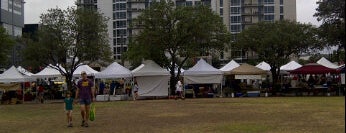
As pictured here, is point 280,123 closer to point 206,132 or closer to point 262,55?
point 206,132

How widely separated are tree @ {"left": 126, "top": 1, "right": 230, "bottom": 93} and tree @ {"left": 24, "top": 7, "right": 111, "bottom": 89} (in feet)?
11.2

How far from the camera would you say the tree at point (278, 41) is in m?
49.0

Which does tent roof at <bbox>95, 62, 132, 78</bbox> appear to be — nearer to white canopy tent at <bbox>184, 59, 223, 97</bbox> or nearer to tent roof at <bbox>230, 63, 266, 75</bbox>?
white canopy tent at <bbox>184, 59, 223, 97</bbox>

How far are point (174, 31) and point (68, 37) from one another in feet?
26.7

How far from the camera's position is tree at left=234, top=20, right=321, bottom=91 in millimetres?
49000

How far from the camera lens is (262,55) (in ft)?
171

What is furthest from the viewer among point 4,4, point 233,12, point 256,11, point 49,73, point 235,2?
point 235,2

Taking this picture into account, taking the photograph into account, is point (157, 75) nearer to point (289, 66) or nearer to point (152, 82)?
point (152, 82)

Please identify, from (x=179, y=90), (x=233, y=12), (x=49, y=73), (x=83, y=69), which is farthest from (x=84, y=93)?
(x=233, y=12)

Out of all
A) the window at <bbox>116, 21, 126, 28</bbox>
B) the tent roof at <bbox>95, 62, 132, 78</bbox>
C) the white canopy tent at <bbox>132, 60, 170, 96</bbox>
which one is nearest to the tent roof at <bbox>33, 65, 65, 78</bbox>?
the tent roof at <bbox>95, 62, 132, 78</bbox>

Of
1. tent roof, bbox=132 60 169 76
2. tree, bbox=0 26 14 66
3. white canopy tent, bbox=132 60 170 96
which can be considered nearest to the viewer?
tent roof, bbox=132 60 169 76

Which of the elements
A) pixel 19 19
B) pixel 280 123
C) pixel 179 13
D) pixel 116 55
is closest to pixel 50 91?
pixel 179 13

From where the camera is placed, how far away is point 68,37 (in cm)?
4175

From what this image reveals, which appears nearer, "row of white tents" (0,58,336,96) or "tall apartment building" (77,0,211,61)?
"row of white tents" (0,58,336,96)
